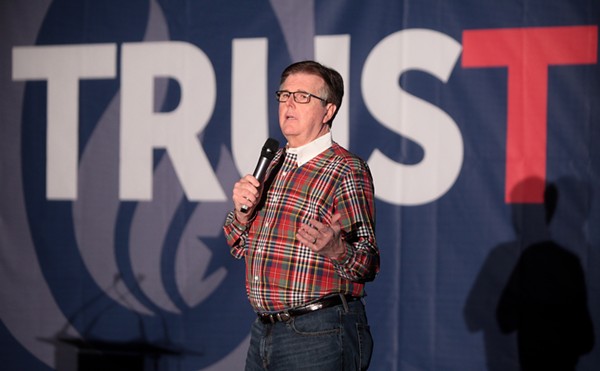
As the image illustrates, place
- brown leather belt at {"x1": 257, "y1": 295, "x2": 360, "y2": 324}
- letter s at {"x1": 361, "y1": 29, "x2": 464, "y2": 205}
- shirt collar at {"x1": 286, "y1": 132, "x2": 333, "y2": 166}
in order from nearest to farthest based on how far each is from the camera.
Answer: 1. brown leather belt at {"x1": 257, "y1": 295, "x2": 360, "y2": 324}
2. shirt collar at {"x1": 286, "y1": 132, "x2": 333, "y2": 166}
3. letter s at {"x1": 361, "y1": 29, "x2": 464, "y2": 205}

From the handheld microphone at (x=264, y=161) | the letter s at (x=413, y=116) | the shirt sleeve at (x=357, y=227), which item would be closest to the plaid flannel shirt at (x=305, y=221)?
the shirt sleeve at (x=357, y=227)

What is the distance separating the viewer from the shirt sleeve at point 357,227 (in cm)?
163

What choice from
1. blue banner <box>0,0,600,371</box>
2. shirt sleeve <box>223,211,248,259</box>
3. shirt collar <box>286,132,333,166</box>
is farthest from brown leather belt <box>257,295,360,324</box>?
blue banner <box>0,0,600,371</box>

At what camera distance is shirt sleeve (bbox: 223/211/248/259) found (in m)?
1.91

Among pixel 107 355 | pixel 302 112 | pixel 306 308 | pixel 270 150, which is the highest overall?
pixel 302 112

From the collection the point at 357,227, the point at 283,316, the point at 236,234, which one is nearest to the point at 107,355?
the point at 236,234

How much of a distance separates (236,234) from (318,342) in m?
0.41

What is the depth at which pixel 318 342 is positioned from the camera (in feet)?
5.61

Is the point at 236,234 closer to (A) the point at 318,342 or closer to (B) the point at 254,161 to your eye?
(A) the point at 318,342

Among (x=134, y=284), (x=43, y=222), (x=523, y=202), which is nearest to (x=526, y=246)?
(x=523, y=202)

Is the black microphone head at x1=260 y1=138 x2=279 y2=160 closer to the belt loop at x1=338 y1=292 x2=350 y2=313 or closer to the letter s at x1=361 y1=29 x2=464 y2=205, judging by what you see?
the belt loop at x1=338 y1=292 x2=350 y2=313

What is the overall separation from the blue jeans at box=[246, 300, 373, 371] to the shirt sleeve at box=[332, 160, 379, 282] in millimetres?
128

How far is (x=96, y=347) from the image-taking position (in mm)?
3359

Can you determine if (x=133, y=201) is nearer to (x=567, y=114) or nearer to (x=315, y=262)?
(x=315, y=262)
